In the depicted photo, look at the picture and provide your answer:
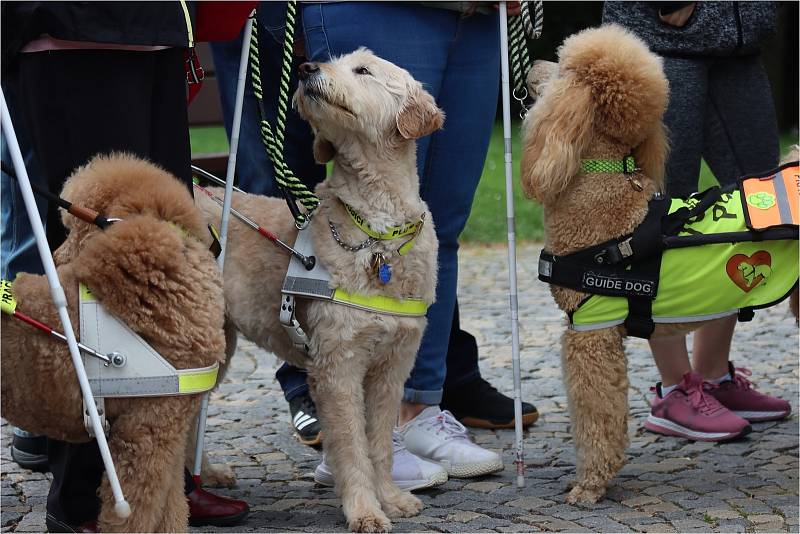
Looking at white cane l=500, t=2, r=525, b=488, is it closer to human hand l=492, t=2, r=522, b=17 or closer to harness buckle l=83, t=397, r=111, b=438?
human hand l=492, t=2, r=522, b=17

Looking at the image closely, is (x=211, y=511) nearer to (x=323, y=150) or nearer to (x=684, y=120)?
(x=323, y=150)

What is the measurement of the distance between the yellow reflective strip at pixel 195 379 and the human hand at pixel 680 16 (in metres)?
2.52

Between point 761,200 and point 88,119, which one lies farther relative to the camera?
point 761,200

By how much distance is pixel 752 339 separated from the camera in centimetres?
579

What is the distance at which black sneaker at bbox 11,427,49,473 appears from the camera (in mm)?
3789

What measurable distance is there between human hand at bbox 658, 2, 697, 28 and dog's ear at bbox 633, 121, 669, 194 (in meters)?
0.65

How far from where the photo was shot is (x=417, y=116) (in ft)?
10.7

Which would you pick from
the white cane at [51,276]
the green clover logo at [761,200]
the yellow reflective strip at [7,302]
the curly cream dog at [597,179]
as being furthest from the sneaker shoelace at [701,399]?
the yellow reflective strip at [7,302]

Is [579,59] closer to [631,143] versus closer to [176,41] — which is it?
[631,143]

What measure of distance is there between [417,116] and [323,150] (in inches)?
14.6

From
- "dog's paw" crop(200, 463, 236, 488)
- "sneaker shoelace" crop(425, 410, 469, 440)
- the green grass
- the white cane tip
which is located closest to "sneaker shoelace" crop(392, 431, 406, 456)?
"sneaker shoelace" crop(425, 410, 469, 440)

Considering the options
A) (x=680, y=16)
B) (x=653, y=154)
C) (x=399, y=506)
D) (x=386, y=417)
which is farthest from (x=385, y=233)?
(x=680, y=16)

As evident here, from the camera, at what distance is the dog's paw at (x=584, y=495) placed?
3.48 metres

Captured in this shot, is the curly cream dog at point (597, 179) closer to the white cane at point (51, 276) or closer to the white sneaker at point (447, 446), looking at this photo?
the white sneaker at point (447, 446)
